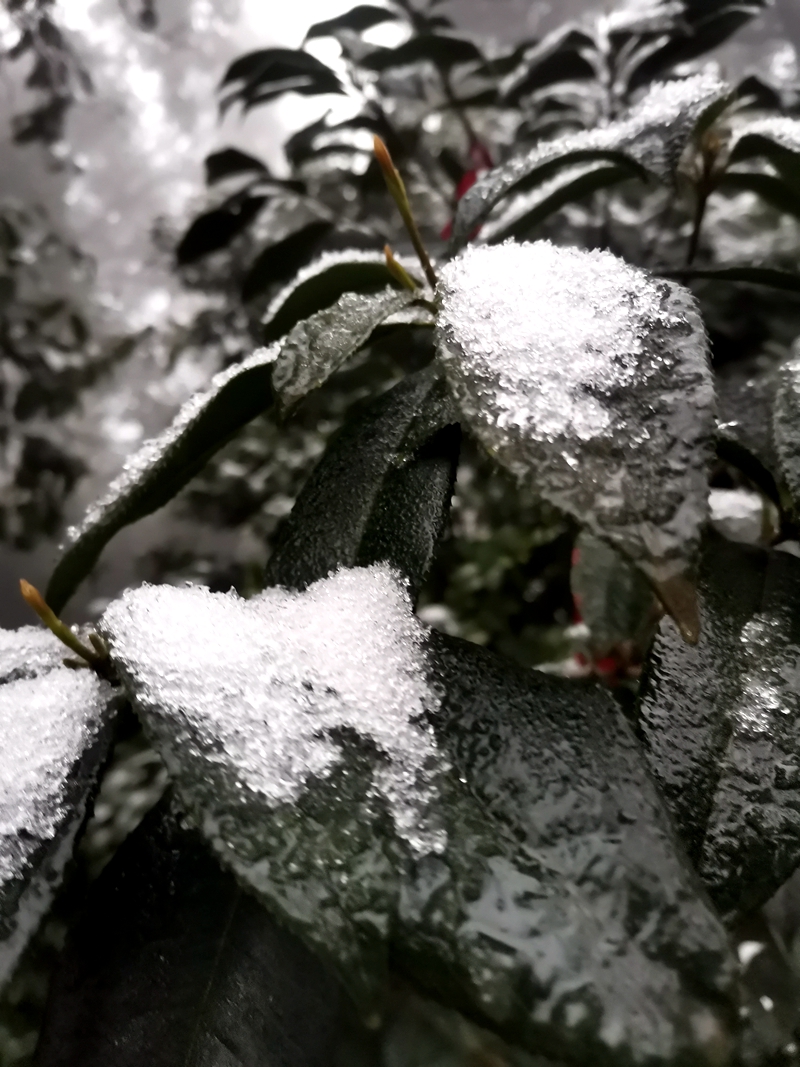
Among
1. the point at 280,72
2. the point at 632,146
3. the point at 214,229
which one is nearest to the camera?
the point at 632,146

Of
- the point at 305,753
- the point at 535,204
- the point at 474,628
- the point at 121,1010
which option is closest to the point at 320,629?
the point at 305,753

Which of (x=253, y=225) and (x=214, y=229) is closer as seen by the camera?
(x=214, y=229)

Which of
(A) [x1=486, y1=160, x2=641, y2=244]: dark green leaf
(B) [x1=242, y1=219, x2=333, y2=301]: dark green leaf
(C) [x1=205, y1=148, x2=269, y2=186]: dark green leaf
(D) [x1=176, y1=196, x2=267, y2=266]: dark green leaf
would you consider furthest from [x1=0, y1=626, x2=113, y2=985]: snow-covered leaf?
(C) [x1=205, y1=148, x2=269, y2=186]: dark green leaf

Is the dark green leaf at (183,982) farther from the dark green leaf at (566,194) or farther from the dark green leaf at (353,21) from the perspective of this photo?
the dark green leaf at (353,21)

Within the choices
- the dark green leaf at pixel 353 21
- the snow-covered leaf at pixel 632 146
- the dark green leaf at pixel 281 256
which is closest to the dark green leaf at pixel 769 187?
the snow-covered leaf at pixel 632 146

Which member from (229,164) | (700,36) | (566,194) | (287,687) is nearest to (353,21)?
(229,164)

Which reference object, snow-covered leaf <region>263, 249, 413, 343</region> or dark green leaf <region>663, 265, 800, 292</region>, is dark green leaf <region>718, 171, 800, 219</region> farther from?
snow-covered leaf <region>263, 249, 413, 343</region>

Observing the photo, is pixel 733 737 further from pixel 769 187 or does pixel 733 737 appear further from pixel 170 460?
pixel 769 187

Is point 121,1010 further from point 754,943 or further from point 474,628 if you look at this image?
point 474,628
